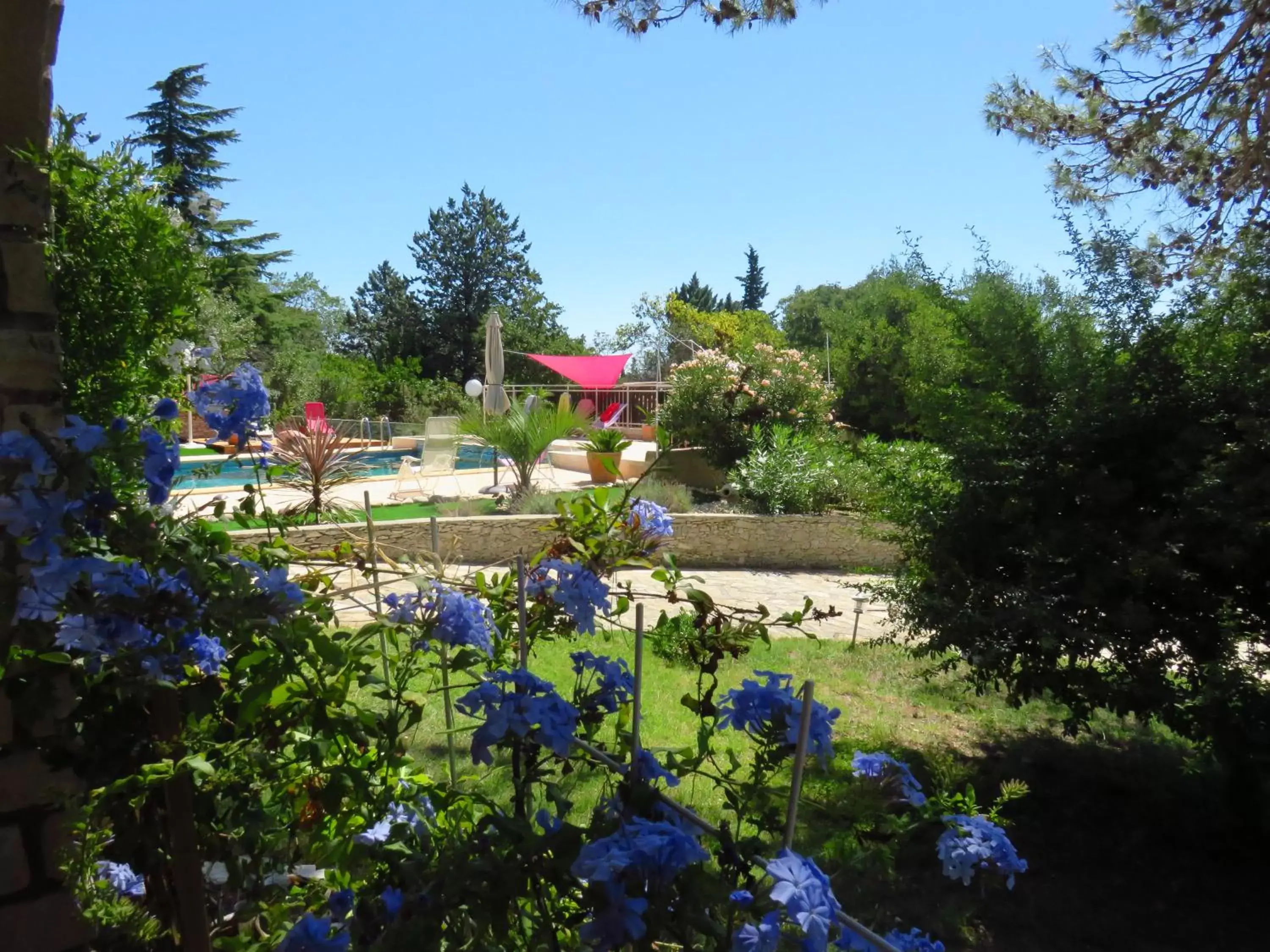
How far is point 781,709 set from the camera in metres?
1.20

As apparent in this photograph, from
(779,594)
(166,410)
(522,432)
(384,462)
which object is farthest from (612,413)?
(166,410)

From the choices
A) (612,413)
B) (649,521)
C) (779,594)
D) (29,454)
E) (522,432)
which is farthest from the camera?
(612,413)

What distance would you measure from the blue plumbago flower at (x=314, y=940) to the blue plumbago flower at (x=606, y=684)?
49 cm

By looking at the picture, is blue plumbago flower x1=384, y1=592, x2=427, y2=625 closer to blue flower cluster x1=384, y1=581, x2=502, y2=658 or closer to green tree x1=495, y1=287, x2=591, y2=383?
blue flower cluster x1=384, y1=581, x2=502, y2=658

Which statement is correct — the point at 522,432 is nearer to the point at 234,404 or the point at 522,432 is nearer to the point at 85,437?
the point at 234,404

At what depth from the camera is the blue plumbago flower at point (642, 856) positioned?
960 millimetres

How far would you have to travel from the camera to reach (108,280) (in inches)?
65.6

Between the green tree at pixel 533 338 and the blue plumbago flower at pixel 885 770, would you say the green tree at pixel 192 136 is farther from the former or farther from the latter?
the blue plumbago flower at pixel 885 770

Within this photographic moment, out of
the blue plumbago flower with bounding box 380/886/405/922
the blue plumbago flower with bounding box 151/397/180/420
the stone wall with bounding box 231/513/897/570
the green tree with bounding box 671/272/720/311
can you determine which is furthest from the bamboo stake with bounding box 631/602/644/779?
the green tree with bounding box 671/272/720/311

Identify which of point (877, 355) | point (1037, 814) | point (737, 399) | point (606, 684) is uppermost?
point (877, 355)

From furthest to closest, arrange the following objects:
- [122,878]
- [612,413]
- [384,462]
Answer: [612,413], [384,462], [122,878]

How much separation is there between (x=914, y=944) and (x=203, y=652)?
117 cm

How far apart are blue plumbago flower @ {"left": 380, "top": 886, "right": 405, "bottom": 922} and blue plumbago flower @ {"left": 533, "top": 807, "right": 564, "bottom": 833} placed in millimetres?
204

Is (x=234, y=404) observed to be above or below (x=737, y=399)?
below
